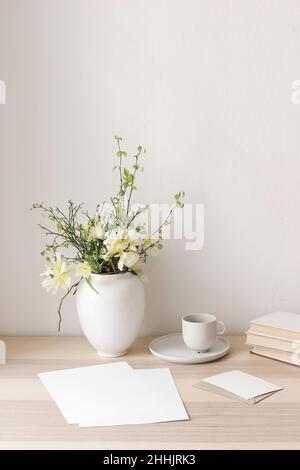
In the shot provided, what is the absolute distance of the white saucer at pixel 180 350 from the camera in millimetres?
1225

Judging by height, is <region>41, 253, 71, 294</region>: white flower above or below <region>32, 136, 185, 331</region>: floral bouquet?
below

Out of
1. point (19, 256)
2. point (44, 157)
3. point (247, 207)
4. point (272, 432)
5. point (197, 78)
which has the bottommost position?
point (272, 432)

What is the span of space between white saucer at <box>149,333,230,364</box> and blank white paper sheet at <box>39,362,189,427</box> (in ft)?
0.21

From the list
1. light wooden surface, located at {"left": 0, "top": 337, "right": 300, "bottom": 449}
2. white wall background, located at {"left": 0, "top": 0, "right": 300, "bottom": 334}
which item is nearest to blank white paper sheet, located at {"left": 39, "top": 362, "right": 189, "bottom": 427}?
light wooden surface, located at {"left": 0, "top": 337, "right": 300, "bottom": 449}

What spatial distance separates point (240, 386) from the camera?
3.56 ft

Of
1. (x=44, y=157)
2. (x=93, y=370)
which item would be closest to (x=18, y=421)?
(x=93, y=370)

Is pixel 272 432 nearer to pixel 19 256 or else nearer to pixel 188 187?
pixel 188 187

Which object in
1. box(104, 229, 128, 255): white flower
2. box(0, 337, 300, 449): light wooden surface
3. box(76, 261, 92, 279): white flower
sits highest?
box(104, 229, 128, 255): white flower

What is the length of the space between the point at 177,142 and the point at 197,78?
167mm

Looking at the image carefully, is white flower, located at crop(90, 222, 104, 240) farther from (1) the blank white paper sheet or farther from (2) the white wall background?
(1) the blank white paper sheet

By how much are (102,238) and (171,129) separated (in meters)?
0.35

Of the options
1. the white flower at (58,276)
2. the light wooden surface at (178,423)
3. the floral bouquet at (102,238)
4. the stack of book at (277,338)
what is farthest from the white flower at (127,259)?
the stack of book at (277,338)

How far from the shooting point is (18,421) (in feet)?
3.09

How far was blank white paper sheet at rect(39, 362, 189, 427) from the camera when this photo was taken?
95cm
